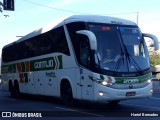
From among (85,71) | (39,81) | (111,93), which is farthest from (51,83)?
(111,93)

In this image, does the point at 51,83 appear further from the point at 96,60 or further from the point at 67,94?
the point at 96,60

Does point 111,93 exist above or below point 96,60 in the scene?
below

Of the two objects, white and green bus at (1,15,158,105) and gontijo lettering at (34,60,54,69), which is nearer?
white and green bus at (1,15,158,105)

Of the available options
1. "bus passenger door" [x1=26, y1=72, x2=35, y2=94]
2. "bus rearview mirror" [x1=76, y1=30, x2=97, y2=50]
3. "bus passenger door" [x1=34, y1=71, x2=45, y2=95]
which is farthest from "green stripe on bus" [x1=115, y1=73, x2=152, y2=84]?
"bus passenger door" [x1=26, y1=72, x2=35, y2=94]

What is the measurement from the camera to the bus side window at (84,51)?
554 inches

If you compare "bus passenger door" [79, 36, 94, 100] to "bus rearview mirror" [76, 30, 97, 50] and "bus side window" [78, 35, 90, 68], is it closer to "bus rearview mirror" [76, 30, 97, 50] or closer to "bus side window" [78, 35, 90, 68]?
"bus side window" [78, 35, 90, 68]

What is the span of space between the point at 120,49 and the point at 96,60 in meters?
1.07

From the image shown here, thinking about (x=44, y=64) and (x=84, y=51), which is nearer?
(x=84, y=51)

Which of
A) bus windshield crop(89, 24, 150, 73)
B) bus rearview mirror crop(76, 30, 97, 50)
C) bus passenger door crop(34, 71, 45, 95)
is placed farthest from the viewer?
bus passenger door crop(34, 71, 45, 95)

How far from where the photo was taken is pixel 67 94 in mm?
16016

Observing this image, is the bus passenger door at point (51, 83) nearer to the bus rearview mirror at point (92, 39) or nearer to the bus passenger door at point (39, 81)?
the bus passenger door at point (39, 81)

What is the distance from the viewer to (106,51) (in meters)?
13.9

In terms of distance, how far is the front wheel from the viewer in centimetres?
1573

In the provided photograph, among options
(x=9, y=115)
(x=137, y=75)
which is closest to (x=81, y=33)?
(x=137, y=75)
